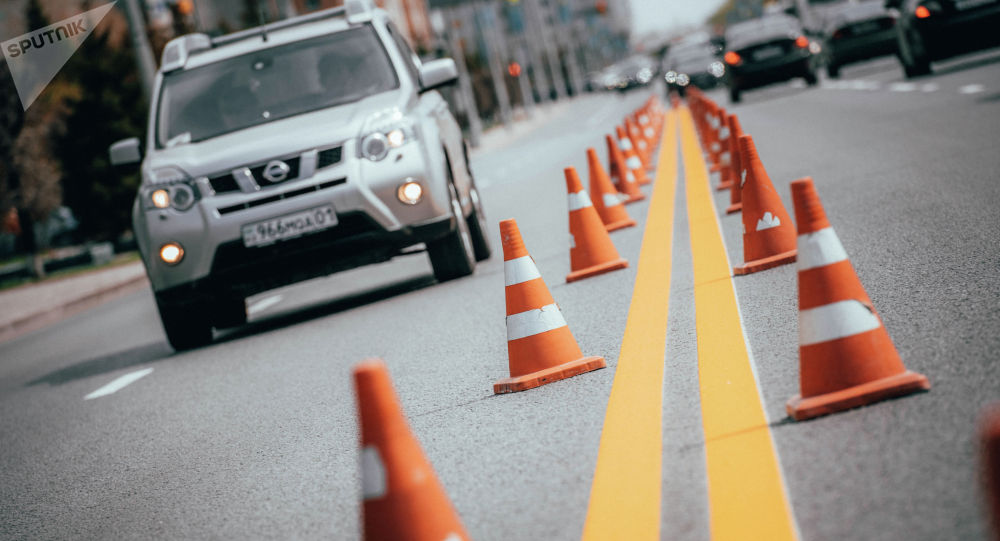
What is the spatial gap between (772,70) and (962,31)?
920 centimetres

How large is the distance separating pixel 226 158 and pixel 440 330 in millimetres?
2181

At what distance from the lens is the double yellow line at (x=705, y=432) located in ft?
11.6

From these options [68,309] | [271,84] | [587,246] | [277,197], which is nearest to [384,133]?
[277,197]

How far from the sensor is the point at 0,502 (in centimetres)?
606

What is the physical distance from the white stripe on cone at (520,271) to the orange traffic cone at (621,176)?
7882 mm

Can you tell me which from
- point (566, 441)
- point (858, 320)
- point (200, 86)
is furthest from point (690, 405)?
point (200, 86)

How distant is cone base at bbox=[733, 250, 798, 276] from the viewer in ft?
24.5

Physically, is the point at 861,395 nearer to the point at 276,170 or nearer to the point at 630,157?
the point at 276,170

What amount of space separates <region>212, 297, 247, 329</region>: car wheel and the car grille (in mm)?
1754

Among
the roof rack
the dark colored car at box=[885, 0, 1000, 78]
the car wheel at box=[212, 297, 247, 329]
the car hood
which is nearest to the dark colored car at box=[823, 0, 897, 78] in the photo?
the dark colored car at box=[885, 0, 1000, 78]

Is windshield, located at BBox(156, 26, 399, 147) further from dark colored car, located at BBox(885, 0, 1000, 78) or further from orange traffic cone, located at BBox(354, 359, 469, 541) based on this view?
dark colored car, located at BBox(885, 0, 1000, 78)

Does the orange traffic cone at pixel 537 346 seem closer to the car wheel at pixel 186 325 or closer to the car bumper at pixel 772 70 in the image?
the car wheel at pixel 186 325

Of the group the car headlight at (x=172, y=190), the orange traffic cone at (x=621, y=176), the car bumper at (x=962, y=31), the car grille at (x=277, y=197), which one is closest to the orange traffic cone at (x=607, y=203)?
the orange traffic cone at (x=621, y=176)

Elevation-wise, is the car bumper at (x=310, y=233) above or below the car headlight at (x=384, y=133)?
below
